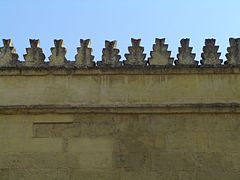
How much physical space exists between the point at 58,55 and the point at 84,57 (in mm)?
552

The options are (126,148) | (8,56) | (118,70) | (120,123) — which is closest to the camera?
(126,148)

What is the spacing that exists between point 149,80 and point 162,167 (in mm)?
1844

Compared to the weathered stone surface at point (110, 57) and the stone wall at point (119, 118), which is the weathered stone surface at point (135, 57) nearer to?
the stone wall at point (119, 118)

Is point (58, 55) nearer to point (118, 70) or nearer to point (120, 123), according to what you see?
point (118, 70)

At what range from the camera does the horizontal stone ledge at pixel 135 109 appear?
9.77 meters

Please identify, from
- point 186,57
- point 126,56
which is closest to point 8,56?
point 126,56

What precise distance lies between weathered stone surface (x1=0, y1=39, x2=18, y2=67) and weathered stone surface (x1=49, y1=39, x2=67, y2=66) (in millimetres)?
757

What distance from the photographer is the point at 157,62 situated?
33.7 ft

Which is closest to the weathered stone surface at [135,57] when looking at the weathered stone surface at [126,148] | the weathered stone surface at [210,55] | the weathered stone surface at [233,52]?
the weathered stone surface at [126,148]

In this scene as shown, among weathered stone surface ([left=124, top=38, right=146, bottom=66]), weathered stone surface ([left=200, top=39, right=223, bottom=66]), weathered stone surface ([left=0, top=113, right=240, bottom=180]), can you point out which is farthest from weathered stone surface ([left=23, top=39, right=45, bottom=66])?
weathered stone surface ([left=200, top=39, right=223, bottom=66])

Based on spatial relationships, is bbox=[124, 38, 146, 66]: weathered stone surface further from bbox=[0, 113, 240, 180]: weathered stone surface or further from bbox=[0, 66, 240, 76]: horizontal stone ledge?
bbox=[0, 113, 240, 180]: weathered stone surface

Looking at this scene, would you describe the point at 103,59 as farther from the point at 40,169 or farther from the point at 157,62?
the point at 40,169

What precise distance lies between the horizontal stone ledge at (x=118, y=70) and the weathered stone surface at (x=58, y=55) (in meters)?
0.14

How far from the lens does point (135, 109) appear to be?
9836 mm
